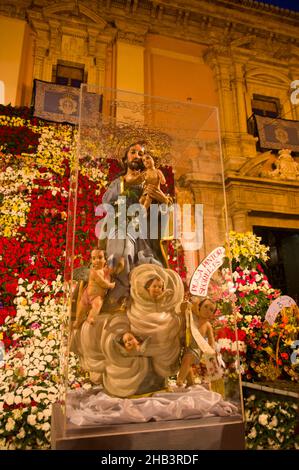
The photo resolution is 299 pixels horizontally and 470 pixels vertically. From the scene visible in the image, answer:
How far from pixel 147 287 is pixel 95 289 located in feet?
1.55

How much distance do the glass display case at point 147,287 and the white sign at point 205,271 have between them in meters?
0.01

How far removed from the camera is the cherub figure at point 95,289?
2922 mm

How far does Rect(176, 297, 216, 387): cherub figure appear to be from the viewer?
3127mm

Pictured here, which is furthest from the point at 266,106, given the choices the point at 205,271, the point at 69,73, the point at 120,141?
the point at 205,271

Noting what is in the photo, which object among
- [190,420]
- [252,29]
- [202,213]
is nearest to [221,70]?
[252,29]

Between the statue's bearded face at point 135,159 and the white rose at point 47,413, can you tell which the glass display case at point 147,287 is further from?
the white rose at point 47,413

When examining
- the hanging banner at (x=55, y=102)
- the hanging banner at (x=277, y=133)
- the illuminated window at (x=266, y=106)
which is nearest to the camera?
the hanging banner at (x=55, y=102)

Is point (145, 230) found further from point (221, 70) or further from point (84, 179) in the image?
point (221, 70)

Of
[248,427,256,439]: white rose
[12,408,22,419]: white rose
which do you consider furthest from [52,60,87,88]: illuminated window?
[248,427,256,439]: white rose

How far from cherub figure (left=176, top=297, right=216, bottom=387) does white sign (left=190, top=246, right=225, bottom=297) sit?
0.09m

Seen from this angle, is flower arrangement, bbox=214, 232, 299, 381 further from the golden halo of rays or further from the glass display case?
the golden halo of rays

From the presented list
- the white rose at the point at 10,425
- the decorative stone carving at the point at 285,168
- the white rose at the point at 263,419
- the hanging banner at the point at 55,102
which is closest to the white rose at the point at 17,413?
the white rose at the point at 10,425

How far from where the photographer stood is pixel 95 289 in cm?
304

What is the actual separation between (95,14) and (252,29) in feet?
16.5
